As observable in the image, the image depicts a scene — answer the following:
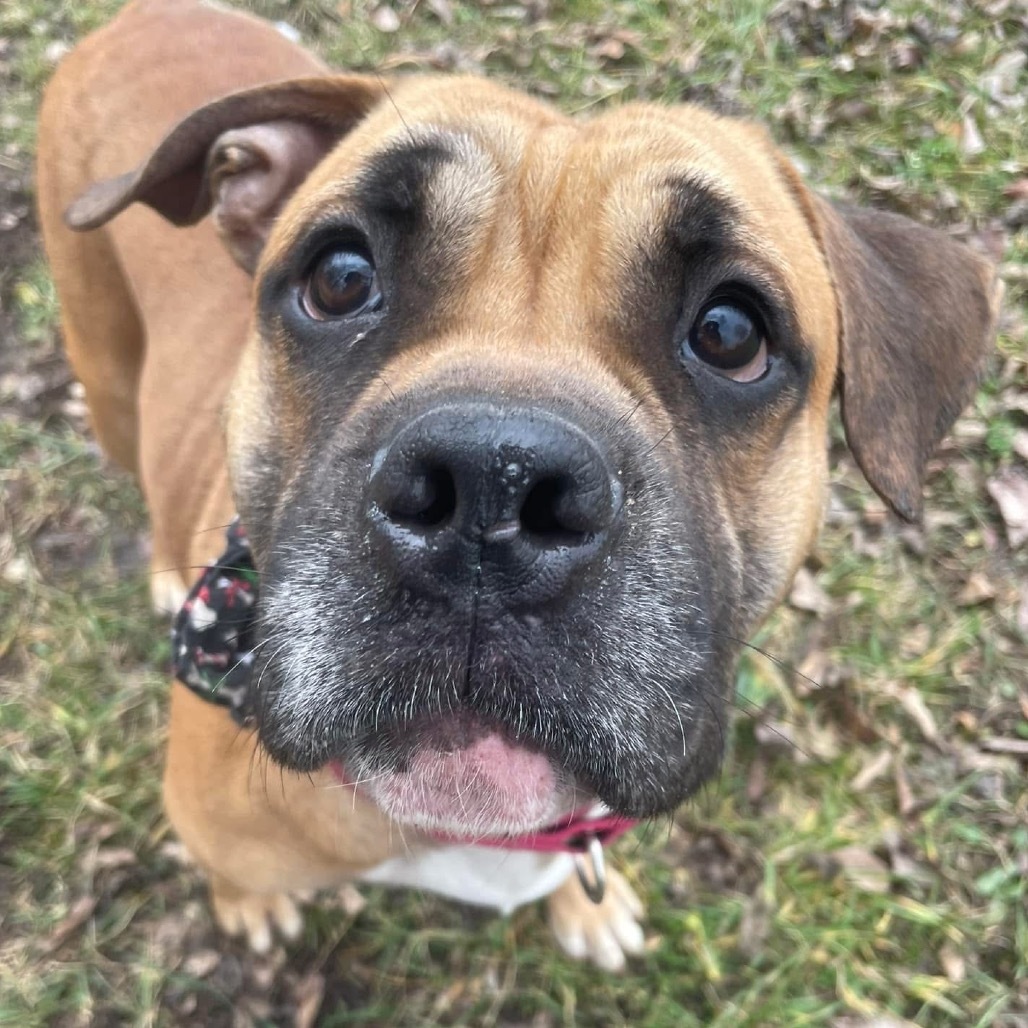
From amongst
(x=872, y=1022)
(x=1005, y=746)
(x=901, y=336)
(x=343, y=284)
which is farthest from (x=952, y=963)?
(x=343, y=284)

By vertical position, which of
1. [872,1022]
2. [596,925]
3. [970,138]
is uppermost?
[970,138]

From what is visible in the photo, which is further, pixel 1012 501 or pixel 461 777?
pixel 1012 501

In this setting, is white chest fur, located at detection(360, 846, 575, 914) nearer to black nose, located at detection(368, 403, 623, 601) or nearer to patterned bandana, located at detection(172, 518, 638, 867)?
patterned bandana, located at detection(172, 518, 638, 867)

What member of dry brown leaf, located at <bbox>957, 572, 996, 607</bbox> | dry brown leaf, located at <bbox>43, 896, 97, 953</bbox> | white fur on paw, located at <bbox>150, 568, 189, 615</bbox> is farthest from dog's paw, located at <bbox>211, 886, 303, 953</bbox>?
dry brown leaf, located at <bbox>957, 572, 996, 607</bbox>

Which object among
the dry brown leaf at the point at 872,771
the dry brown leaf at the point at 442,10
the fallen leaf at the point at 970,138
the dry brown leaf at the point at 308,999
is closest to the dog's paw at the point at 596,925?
the dry brown leaf at the point at 308,999

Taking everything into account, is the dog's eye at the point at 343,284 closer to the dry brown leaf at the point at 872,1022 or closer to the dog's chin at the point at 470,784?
the dog's chin at the point at 470,784

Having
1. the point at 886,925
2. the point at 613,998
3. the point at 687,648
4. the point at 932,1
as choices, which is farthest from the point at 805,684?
the point at 932,1

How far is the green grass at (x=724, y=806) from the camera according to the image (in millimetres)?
3416

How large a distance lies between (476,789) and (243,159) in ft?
5.88

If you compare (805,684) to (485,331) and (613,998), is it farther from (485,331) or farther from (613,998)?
(485,331)

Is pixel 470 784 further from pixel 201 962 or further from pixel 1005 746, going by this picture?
pixel 1005 746

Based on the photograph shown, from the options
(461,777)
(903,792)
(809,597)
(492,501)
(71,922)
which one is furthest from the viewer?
(809,597)

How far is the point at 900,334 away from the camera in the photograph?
2.36 meters

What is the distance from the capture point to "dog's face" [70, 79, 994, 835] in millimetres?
1480
